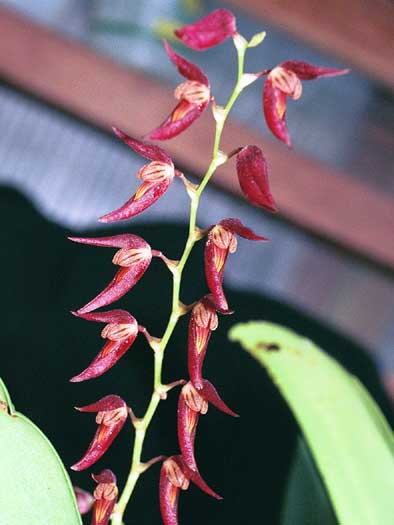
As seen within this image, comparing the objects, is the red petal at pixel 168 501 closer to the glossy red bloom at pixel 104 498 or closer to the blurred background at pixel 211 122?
the glossy red bloom at pixel 104 498

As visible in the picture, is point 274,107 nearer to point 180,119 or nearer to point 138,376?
point 180,119

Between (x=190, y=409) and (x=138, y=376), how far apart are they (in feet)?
0.79

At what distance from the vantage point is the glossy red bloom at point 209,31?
0.17 m

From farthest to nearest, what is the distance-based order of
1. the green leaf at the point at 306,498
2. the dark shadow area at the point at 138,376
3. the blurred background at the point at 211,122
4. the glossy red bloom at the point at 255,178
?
the blurred background at the point at 211,122
the dark shadow area at the point at 138,376
the green leaf at the point at 306,498
the glossy red bloom at the point at 255,178

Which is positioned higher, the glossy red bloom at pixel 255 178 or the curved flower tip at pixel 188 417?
the glossy red bloom at pixel 255 178

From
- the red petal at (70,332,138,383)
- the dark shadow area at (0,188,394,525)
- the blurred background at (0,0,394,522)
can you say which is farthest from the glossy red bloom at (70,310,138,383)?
the blurred background at (0,0,394,522)

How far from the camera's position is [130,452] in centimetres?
40

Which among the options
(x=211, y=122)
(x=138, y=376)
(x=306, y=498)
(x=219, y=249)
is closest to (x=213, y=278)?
(x=219, y=249)

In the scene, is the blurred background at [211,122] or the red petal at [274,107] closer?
the red petal at [274,107]

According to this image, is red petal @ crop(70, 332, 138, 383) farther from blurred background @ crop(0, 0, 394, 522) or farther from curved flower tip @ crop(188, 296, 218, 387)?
blurred background @ crop(0, 0, 394, 522)

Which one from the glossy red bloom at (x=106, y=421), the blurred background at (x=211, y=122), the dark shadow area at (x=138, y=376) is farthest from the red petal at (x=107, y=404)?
the blurred background at (x=211, y=122)

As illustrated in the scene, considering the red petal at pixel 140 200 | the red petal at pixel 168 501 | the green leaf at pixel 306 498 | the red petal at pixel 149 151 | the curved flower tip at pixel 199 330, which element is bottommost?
the green leaf at pixel 306 498

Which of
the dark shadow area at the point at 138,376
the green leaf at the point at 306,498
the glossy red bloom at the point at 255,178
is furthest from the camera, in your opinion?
the dark shadow area at the point at 138,376

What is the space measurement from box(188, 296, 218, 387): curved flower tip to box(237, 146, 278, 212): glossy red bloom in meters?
0.03
